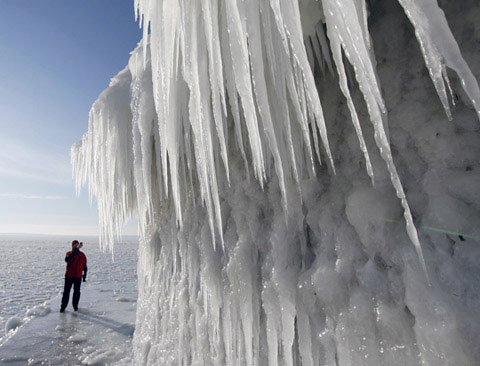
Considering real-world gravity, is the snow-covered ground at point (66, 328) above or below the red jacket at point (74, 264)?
below

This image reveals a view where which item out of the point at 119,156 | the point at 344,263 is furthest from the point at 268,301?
the point at 119,156

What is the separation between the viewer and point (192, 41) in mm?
1036

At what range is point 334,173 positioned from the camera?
1.08 meters

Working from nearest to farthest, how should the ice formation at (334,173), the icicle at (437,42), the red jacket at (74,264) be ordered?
the icicle at (437,42), the ice formation at (334,173), the red jacket at (74,264)

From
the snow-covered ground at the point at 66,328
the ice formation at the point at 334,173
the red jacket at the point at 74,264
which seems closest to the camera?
the ice formation at the point at 334,173

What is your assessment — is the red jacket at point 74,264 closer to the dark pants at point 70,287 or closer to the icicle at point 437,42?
the dark pants at point 70,287

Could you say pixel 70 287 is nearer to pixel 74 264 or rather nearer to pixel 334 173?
pixel 74 264

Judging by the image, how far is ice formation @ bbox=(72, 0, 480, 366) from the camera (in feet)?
2.50

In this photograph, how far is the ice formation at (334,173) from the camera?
30.0 inches

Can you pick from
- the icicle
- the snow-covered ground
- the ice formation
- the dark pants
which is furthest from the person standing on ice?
the icicle

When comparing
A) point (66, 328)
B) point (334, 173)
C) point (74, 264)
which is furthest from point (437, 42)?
point (74, 264)

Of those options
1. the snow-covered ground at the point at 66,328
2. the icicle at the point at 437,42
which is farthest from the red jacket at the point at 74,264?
the icicle at the point at 437,42

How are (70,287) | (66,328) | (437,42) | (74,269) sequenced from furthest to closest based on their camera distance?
1. (70,287)
2. (74,269)
3. (66,328)
4. (437,42)

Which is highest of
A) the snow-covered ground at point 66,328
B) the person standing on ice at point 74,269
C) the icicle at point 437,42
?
the icicle at point 437,42
